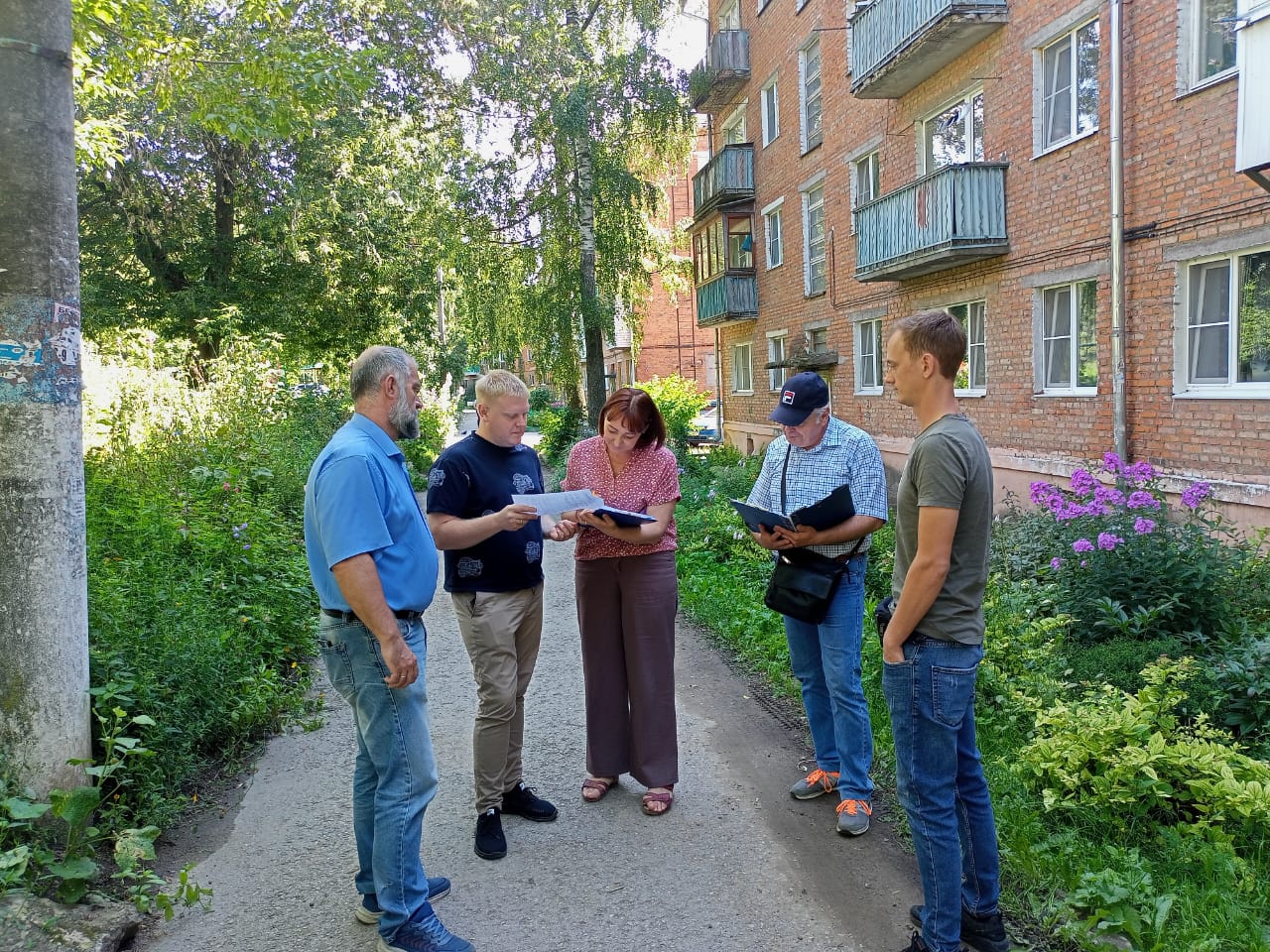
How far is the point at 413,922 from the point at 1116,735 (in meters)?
2.94

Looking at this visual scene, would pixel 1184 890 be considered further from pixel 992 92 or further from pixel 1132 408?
pixel 992 92

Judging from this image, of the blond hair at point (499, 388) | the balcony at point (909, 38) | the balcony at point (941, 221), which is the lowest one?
the blond hair at point (499, 388)

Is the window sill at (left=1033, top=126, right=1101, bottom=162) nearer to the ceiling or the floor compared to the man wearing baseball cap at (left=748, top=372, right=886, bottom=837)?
nearer to the ceiling

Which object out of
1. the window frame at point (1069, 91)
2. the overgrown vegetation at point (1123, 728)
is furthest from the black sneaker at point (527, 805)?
the window frame at point (1069, 91)

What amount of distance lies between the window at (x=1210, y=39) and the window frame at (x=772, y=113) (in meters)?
13.1

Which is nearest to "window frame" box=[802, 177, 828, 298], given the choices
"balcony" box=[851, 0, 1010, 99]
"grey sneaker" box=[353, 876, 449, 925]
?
"balcony" box=[851, 0, 1010, 99]

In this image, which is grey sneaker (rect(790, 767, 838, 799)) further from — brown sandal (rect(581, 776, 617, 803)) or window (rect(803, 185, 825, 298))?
window (rect(803, 185, 825, 298))

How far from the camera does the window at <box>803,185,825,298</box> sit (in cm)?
1983

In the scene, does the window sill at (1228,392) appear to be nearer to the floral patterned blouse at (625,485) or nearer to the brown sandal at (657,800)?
the floral patterned blouse at (625,485)

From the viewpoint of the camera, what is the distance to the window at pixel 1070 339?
11352mm

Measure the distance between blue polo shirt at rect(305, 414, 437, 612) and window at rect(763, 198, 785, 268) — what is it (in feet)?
66.4

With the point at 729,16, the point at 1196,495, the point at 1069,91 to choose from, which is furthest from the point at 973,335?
the point at 729,16

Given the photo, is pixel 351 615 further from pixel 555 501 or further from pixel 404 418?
pixel 555 501

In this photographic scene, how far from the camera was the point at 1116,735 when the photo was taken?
3.78 meters
